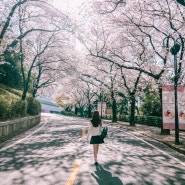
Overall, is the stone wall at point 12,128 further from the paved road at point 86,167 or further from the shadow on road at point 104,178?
the shadow on road at point 104,178

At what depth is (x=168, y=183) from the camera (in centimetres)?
613

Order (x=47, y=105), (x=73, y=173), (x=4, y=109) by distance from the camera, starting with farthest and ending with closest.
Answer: (x=47, y=105), (x=4, y=109), (x=73, y=173)

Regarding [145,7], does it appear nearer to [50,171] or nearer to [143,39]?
[143,39]

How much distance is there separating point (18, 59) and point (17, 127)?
1872 cm

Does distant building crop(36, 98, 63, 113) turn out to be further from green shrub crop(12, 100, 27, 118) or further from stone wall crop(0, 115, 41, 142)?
stone wall crop(0, 115, 41, 142)

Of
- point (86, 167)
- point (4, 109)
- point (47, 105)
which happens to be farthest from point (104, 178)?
point (47, 105)

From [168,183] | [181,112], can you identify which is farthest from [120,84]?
[168,183]

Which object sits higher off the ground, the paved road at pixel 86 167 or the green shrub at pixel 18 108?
the green shrub at pixel 18 108

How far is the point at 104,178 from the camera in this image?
637cm

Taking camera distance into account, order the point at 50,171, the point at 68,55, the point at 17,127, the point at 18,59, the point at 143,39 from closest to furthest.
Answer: the point at 50,171 < the point at 17,127 < the point at 143,39 < the point at 68,55 < the point at 18,59

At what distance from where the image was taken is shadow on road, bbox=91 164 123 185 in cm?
602

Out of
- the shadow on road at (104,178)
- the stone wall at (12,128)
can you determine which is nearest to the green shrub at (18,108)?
the stone wall at (12,128)

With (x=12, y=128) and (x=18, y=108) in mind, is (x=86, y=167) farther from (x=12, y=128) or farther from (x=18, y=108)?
(x=18, y=108)

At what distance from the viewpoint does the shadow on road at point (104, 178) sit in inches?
237
